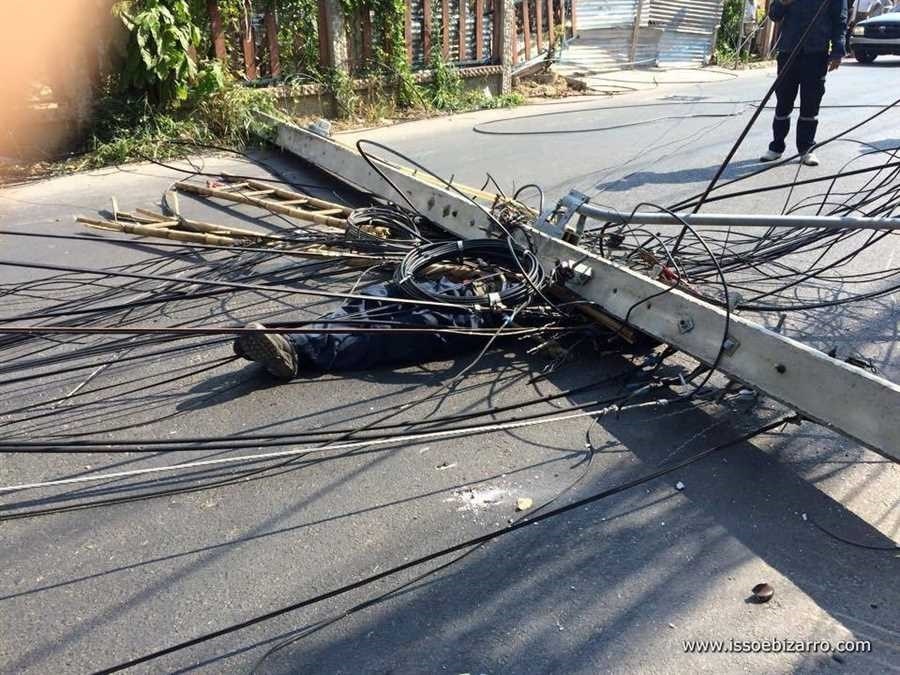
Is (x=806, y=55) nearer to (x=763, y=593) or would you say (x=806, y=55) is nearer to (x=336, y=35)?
(x=336, y=35)

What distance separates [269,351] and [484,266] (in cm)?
168

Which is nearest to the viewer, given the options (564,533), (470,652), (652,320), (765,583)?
(470,652)

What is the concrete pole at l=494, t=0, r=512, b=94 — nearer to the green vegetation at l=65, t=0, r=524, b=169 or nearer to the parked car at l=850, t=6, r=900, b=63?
the green vegetation at l=65, t=0, r=524, b=169

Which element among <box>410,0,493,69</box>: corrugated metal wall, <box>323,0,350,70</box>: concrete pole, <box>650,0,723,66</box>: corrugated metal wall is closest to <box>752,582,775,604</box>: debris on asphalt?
<box>323,0,350,70</box>: concrete pole

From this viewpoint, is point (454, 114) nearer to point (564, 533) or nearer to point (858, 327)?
point (858, 327)

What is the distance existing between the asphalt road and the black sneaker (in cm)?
13

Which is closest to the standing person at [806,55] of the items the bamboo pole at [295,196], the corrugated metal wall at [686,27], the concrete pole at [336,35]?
the bamboo pole at [295,196]

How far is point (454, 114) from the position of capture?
12.0 metres

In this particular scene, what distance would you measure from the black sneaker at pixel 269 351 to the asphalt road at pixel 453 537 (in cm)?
13

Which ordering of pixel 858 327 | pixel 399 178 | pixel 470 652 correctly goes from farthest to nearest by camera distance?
pixel 399 178 < pixel 858 327 < pixel 470 652

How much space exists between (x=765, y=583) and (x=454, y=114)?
34.2 feet

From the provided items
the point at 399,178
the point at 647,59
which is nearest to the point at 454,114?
the point at 399,178

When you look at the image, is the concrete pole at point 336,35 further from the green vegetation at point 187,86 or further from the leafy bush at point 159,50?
the leafy bush at point 159,50

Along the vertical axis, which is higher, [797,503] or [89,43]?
[89,43]
